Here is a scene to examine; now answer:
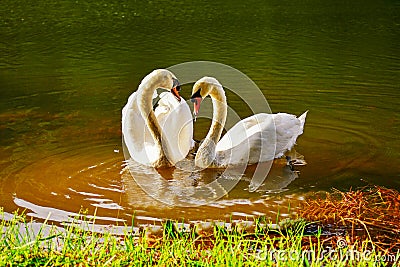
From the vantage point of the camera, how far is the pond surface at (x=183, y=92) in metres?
7.12

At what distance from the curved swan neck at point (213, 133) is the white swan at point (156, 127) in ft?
1.17

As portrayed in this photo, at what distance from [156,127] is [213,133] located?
66cm

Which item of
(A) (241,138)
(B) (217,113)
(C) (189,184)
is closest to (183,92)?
(B) (217,113)

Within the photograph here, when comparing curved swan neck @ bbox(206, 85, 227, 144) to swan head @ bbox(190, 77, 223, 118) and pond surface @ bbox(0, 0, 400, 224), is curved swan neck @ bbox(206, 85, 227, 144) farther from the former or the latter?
Result: pond surface @ bbox(0, 0, 400, 224)

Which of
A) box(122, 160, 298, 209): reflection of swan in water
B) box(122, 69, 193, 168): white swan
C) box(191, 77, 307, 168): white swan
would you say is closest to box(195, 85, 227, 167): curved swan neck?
box(191, 77, 307, 168): white swan

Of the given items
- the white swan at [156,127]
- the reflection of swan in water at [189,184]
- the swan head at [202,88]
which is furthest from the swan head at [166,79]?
the reflection of swan in water at [189,184]

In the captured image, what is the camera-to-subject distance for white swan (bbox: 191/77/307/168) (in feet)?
26.6

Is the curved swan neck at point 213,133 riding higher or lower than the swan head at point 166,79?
lower

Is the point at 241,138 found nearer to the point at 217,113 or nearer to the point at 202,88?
the point at 217,113

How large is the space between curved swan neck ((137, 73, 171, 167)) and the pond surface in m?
0.48

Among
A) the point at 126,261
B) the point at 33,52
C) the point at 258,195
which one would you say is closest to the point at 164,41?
the point at 33,52

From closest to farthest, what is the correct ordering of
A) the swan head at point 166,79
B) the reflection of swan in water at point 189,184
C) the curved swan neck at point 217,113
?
the reflection of swan in water at point 189,184, the swan head at point 166,79, the curved swan neck at point 217,113

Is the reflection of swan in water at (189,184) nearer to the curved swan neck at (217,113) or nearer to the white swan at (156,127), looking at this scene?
the white swan at (156,127)

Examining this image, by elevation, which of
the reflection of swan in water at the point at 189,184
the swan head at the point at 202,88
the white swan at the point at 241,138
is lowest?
the reflection of swan in water at the point at 189,184
